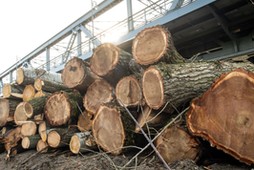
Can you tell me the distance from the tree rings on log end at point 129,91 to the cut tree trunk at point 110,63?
19cm

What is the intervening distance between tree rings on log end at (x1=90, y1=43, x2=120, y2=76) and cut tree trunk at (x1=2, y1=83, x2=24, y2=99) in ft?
6.83

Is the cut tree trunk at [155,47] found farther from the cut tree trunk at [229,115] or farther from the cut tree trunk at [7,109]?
the cut tree trunk at [7,109]

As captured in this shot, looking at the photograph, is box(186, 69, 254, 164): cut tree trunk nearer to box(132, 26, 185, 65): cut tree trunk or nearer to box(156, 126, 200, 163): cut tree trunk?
box(156, 126, 200, 163): cut tree trunk

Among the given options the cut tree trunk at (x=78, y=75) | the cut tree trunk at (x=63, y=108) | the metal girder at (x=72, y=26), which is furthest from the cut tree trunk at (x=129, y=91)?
the metal girder at (x=72, y=26)

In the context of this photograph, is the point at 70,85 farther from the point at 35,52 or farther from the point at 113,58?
the point at 35,52

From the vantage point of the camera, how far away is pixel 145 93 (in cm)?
235

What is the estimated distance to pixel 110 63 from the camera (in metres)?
2.87

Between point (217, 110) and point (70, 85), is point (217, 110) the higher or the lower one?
the lower one

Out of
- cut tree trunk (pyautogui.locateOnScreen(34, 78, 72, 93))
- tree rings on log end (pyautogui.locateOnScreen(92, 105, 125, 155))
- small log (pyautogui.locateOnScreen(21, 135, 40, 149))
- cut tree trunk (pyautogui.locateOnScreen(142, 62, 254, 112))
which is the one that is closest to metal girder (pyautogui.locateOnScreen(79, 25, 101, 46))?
cut tree trunk (pyautogui.locateOnScreen(34, 78, 72, 93))

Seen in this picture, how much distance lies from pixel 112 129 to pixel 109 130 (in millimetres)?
49

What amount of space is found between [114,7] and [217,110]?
8771 mm

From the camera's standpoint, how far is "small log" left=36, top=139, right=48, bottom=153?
3400 mm

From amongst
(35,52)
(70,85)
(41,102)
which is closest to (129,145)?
(70,85)

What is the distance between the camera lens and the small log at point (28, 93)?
4172mm
